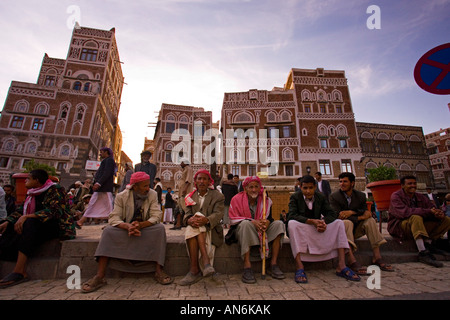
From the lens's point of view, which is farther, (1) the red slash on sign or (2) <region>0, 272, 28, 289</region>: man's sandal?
(2) <region>0, 272, 28, 289</region>: man's sandal

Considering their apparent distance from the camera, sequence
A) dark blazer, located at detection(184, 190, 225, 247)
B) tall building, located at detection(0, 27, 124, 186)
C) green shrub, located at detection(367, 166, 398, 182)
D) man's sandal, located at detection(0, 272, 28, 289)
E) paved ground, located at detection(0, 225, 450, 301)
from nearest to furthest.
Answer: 1. paved ground, located at detection(0, 225, 450, 301)
2. man's sandal, located at detection(0, 272, 28, 289)
3. dark blazer, located at detection(184, 190, 225, 247)
4. green shrub, located at detection(367, 166, 398, 182)
5. tall building, located at detection(0, 27, 124, 186)

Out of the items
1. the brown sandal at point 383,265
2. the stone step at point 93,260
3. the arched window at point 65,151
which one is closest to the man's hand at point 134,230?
the stone step at point 93,260

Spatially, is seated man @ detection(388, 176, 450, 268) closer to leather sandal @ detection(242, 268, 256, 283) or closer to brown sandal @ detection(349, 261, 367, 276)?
brown sandal @ detection(349, 261, 367, 276)

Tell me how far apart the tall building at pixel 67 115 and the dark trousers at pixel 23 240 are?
26.8 metres

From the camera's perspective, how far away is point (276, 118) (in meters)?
26.7

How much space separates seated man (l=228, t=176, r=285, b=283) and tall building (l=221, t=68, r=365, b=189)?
67.6ft

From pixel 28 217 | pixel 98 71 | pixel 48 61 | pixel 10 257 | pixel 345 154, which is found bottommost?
pixel 10 257

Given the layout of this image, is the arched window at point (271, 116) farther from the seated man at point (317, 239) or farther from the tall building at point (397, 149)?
the seated man at point (317, 239)

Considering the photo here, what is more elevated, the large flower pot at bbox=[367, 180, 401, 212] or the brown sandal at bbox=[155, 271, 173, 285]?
the large flower pot at bbox=[367, 180, 401, 212]

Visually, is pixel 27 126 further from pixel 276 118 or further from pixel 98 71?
pixel 276 118

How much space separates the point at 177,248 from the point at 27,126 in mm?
34339

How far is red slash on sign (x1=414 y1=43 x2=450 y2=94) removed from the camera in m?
2.61

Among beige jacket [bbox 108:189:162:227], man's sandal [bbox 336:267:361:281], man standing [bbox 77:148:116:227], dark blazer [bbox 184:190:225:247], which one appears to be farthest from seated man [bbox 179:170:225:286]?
man standing [bbox 77:148:116:227]
